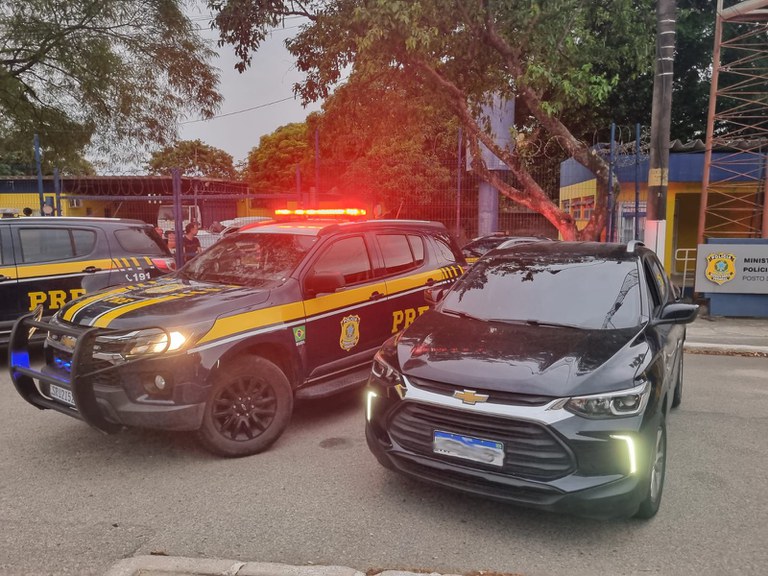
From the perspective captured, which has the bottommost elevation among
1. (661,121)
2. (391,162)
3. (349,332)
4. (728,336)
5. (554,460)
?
(728,336)

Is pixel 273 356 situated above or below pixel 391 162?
below

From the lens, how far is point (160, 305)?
4.43 metres

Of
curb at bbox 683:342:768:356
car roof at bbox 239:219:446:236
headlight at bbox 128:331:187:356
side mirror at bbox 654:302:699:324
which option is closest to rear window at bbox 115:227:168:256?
car roof at bbox 239:219:446:236

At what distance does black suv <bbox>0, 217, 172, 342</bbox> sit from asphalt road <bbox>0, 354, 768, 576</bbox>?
2378mm

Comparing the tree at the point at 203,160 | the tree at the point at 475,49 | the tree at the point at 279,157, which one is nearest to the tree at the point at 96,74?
the tree at the point at 475,49

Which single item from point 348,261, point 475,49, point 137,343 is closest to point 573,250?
point 348,261

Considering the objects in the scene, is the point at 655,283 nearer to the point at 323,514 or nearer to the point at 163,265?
the point at 323,514

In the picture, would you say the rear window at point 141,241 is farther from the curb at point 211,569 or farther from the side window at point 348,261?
the curb at point 211,569

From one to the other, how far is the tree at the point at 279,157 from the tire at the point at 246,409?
117 feet

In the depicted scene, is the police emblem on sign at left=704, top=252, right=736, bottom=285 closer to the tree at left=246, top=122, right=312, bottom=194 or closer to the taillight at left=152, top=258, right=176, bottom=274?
the taillight at left=152, top=258, right=176, bottom=274

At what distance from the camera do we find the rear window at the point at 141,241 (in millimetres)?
7844

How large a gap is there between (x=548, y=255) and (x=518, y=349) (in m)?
1.52

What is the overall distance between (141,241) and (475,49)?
6679 mm

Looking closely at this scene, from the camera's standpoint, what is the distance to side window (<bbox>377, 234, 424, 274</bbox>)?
5.97 meters
